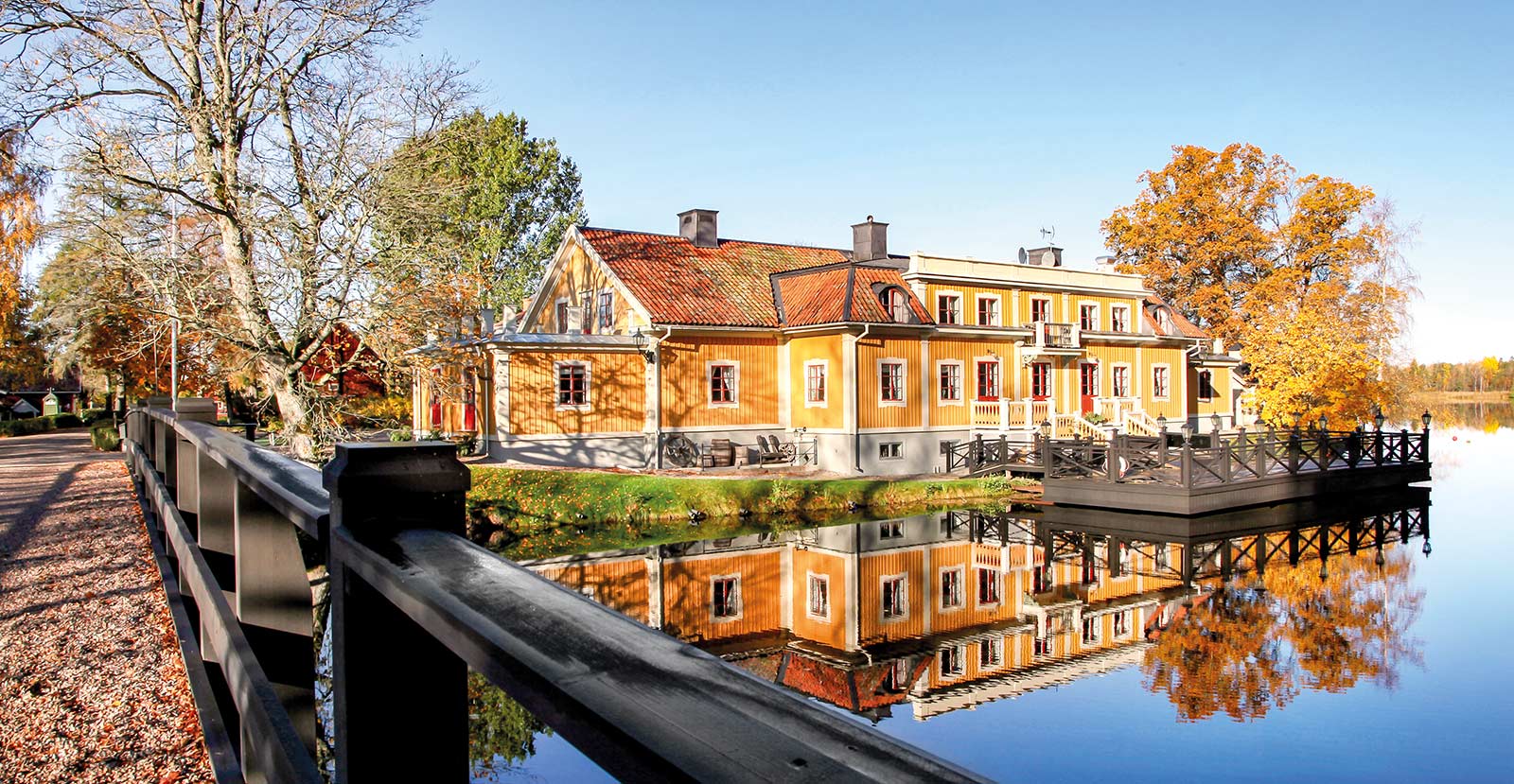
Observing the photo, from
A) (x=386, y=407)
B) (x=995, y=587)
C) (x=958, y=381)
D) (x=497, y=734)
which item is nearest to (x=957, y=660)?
(x=995, y=587)

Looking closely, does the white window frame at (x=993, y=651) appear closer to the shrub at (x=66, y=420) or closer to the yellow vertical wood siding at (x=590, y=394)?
the yellow vertical wood siding at (x=590, y=394)

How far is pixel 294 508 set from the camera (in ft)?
6.82

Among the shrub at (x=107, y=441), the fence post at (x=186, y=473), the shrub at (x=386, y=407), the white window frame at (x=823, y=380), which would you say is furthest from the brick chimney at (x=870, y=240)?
the fence post at (x=186, y=473)

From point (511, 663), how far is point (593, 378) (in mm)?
22526

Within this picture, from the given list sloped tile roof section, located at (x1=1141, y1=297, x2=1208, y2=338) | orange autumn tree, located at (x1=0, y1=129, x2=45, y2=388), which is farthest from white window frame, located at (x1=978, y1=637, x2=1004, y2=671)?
orange autumn tree, located at (x1=0, y1=129, x2=45, y2=388)

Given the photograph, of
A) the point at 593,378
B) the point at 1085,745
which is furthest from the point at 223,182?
the point at 1085,745

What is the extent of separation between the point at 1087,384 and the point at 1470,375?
134202 millimetres

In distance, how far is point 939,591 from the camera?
14.2 meters

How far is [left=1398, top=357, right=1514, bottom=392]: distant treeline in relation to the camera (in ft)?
394

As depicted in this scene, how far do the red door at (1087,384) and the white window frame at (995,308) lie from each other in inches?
138

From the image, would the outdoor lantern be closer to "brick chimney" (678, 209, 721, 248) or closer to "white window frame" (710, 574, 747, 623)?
"brick chimney" (678, 209, 721, 248)

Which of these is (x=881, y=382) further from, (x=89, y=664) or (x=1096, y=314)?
(x=89, y=664)

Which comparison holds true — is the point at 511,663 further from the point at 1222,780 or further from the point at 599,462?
the point at 599,462

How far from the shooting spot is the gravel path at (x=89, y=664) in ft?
13.2
